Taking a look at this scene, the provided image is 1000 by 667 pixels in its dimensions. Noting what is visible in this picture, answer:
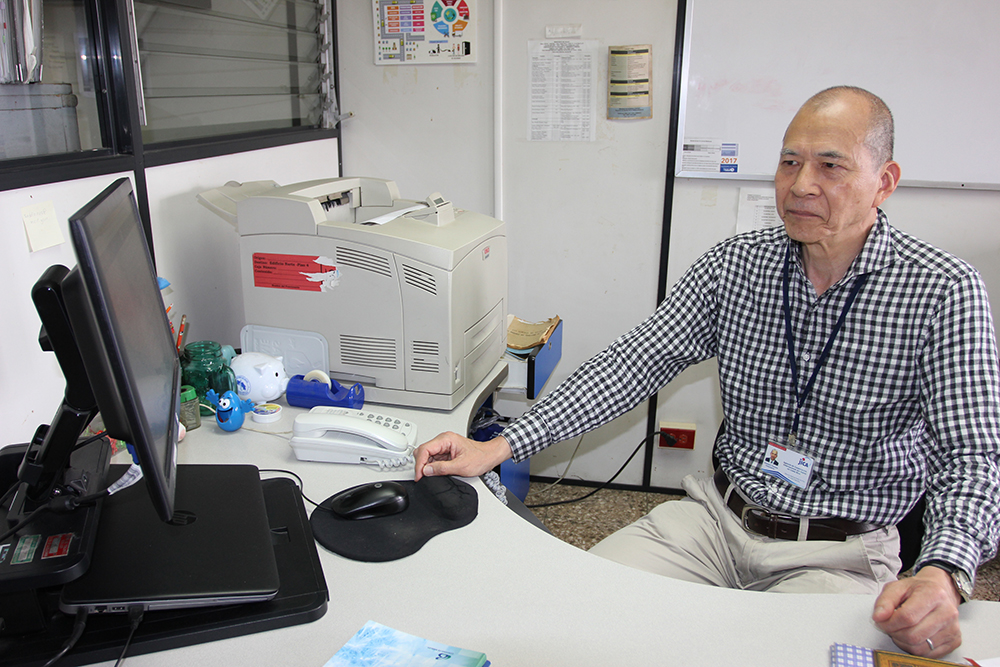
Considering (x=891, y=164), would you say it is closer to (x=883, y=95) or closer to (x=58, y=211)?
(x=883, y=95)

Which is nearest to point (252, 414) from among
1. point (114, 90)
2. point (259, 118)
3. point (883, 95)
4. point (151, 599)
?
point (151, 599)

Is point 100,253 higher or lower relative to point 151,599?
higher

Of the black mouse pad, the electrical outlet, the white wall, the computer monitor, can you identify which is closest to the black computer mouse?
the black mouse pad

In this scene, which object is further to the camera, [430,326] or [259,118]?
[259,118]

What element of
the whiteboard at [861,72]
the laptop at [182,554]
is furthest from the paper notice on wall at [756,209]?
the laptop at [182,554]

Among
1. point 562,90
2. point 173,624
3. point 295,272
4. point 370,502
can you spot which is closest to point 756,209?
point 562,90

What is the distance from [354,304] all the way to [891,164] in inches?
43.8

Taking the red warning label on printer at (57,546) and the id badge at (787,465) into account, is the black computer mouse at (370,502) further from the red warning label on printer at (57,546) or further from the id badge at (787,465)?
the id badge at (787,465)

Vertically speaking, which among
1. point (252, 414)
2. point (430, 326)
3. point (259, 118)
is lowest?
point (252, 414)

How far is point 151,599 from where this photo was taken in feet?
2.71

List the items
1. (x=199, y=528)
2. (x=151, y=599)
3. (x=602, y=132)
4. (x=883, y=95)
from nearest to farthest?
1. (x=151, y=599)
2. (x=199, y=528)
3. (x=883, y=95)
4. (x=602, y=132)

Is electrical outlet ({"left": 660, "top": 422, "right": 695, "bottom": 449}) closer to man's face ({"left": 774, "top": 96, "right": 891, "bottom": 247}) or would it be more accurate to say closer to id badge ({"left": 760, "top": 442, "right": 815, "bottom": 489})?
id badge ({"left": 760, "top": 442, "right": 815, "bottom": 489})

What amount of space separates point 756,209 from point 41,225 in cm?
211

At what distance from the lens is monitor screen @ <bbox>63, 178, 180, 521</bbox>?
2.17 feet
